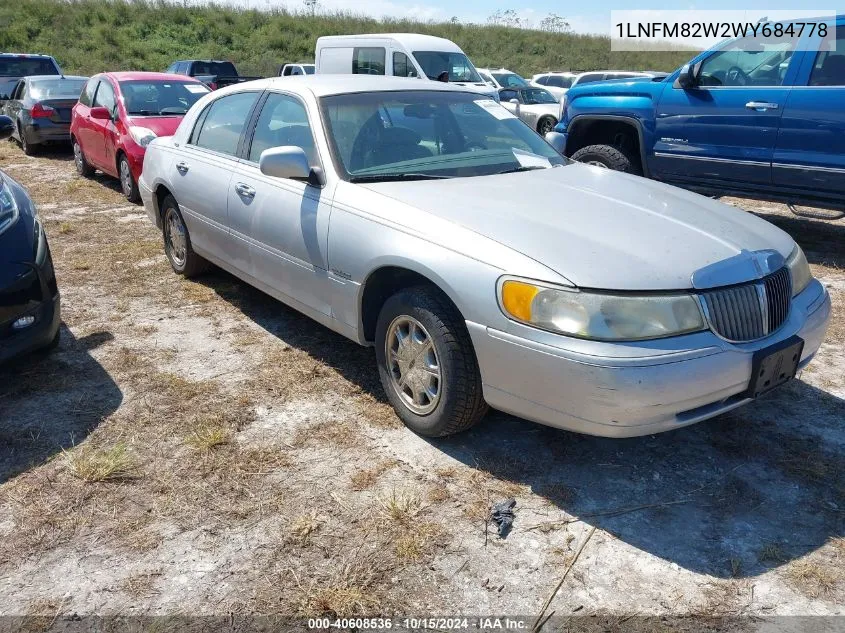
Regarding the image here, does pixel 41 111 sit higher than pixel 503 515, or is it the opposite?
pixel 41 111

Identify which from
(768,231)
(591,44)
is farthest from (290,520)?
(591,44)

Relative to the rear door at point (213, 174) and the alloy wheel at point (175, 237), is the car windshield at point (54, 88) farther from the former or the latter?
the rear door at point (213, 174)

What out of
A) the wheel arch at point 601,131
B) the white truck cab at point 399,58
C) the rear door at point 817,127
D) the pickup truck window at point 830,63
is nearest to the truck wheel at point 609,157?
the wheel arch at point 601,131

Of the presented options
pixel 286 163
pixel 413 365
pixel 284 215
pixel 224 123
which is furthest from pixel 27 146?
pixel 413 365

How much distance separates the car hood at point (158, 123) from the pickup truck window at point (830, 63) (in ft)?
21.8

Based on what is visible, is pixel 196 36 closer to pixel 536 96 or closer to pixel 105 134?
pixel 536 96

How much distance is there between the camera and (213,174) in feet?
15.3

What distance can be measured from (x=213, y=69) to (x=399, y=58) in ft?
31.6

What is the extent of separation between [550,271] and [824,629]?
1.47 metres

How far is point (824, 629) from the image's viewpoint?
2301 millimetres

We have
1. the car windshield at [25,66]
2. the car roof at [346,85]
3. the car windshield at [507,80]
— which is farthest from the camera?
the car windshield at [507,80]

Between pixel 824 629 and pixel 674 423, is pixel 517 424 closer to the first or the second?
pixel 674 423

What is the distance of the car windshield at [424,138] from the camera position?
3773 millimetres

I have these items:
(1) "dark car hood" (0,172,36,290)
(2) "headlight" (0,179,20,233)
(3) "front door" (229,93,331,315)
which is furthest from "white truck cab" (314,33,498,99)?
(1) "dark car hood" (0,172,36,290)
